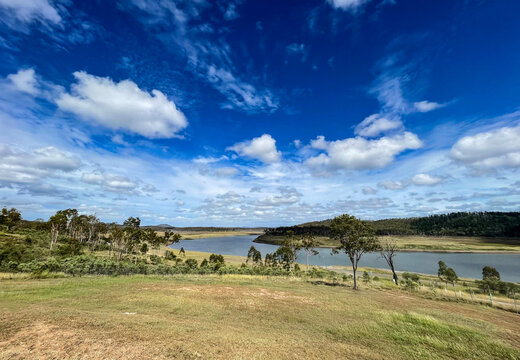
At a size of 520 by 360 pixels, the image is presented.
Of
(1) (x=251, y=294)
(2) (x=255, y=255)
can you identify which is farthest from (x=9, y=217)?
(1) (x=251, y=294)

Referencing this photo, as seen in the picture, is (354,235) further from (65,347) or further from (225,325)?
(65,347)

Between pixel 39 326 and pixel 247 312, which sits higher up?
pixel 39 326

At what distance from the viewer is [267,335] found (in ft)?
46.4

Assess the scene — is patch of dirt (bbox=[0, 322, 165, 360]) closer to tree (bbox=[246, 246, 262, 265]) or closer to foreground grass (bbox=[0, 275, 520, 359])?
foreground grass (bbox=[0, 275, 520, 359])

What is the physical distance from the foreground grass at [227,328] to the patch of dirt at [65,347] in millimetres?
37

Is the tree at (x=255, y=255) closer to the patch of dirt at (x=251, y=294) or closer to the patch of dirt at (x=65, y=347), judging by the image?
the patch of dirt at (x=251, y=294)

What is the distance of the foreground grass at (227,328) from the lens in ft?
34.9

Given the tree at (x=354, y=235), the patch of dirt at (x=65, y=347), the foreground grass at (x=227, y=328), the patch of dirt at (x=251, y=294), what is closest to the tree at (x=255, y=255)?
the tree at (x=354, y=235)

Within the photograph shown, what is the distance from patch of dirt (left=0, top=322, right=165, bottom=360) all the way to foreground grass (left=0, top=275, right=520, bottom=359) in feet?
0.12

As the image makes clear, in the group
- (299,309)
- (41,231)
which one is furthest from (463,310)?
(41,231)

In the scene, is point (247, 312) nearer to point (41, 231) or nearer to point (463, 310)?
point (463, 310)

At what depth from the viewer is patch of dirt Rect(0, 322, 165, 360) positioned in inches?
370

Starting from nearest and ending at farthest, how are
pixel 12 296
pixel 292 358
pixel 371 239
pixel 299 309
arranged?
pixel 292 358, pixel 12 296, pixel 299 309, pixel 371 239

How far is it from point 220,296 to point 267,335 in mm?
13499
